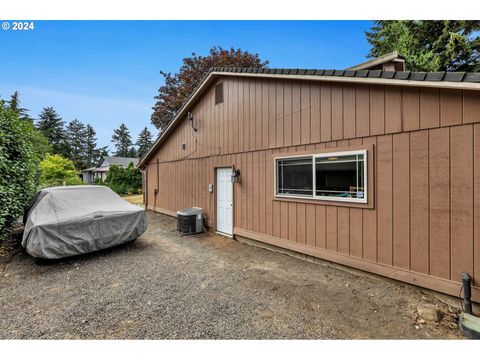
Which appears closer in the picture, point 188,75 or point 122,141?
point 188,75

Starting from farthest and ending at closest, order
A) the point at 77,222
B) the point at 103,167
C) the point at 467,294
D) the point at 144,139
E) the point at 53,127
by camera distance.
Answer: the point at 144,139
the point at 53,127
the point at 103,167
the point at 77,222
the point at 467,294

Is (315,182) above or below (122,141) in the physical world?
below

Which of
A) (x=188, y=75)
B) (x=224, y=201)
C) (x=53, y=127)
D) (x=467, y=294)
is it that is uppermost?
(x=188, y=75)

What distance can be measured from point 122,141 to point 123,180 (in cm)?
4147

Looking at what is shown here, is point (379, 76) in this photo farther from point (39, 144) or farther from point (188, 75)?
point (39, 144)

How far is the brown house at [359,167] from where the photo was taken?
2.93 m

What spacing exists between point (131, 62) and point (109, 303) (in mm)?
9358

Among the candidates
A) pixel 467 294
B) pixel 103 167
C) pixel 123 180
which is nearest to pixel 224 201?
pixel 467 294

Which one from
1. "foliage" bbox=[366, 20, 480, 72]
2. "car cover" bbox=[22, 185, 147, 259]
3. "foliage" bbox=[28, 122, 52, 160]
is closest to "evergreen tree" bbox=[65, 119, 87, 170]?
"foliage" bbox=[28, 122, 52, 160]

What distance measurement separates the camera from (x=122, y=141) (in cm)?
5559

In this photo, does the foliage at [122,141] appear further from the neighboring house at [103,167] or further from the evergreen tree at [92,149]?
the neighboring house at [103,167]

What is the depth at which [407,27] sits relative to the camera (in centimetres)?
1146
